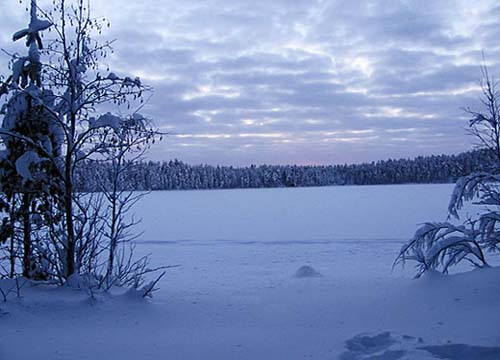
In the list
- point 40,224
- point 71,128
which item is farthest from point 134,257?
point 71,128

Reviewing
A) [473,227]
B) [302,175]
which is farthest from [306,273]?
[302,175]

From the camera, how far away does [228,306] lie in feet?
27.1

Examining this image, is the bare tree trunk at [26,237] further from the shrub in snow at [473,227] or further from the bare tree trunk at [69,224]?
the shrub in snow at [473,227]

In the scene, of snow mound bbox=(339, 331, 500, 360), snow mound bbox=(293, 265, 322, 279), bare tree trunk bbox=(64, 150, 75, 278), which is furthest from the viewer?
snow mound bbox=(293, 265, 322, 279)

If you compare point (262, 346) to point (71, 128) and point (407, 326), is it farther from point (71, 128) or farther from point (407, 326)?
point (71, 128)

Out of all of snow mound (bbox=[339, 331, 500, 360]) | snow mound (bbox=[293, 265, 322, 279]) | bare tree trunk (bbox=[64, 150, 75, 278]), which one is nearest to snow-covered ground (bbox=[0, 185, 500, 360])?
snow mound (bbox=[339, 331, 500, 360])

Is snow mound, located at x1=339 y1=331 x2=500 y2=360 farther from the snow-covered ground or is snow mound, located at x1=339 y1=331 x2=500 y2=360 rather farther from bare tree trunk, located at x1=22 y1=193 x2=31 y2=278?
bare tree trunk, located at x1=22 y1=193 x2=31 y2=278

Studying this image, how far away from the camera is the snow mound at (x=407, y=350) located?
526 centimetres

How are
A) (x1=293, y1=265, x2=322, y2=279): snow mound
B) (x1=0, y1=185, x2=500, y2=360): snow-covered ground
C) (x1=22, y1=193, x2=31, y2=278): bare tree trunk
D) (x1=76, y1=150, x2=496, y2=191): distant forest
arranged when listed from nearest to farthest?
(x1=0, y1=185, x2=500, y2=360): snow-covered ground, (x1=22, y1=193, x2=31, y2=278): bare tree trunk, (x1=293, y1=265, x2=322, y2=279): snow mound, (x1=76, y1=150, x2=496, y2=191): distant forest

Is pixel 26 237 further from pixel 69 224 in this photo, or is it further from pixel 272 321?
pixel 272 321

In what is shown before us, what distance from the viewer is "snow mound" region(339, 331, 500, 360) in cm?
526

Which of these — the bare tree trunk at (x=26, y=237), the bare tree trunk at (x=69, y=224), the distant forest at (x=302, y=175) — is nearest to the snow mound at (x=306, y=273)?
the bare tree trunk at (x=69, y=224)

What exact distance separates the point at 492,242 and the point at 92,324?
7.48 m

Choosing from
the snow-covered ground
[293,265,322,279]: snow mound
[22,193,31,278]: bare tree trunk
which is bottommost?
[293,265,322,279]: snow mound
